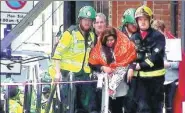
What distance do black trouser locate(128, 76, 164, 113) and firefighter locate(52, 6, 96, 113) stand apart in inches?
19.5

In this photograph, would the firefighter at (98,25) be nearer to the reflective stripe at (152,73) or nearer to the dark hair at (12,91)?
the reflective stripe at (152,73)

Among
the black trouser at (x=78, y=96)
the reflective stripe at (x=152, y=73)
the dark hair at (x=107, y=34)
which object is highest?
the dark hair at (x=107, y=34)

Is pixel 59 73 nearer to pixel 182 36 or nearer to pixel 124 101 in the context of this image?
pixel 124 101

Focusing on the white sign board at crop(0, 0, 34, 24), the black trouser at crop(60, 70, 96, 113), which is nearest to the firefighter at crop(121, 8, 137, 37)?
the black trouser at crop(60, 70, 96, 113)

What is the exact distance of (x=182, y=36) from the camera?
30.4 ft

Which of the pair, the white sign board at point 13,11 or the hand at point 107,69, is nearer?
the hand at point 107,69

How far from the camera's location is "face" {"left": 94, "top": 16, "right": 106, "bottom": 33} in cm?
914

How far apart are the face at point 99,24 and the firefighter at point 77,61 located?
0.08m

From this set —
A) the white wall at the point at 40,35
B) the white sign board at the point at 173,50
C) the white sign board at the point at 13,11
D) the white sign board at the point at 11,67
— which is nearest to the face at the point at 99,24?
the white sign board at the point at 173,50

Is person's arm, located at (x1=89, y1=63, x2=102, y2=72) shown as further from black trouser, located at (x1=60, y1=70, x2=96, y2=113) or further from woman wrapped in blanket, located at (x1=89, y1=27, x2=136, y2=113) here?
black trouser, located at (x1=60, y1=70, x2=96, y2=113)

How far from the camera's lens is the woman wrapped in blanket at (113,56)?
29.3 feet

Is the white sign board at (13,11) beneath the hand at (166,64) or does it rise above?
above

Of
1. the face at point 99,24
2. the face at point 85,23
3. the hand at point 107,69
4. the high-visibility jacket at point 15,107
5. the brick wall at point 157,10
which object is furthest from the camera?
the brick wall at point 157,10

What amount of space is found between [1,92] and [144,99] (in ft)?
5.84
